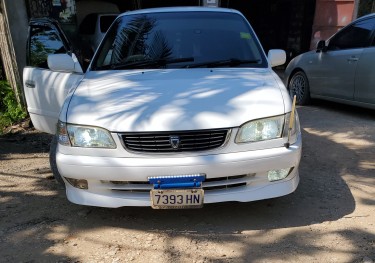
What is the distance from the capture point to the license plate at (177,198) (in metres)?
2.93

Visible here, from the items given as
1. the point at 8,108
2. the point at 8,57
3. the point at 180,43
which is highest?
the point at 180,43

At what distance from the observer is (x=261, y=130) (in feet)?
9.96

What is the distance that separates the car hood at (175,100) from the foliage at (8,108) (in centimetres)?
383

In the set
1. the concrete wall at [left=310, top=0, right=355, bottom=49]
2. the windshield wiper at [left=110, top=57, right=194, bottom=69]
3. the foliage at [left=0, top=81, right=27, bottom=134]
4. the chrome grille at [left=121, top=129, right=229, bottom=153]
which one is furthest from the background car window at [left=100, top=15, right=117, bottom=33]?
the chrome grille at [left=121, top=129, right=229, bottom=153]

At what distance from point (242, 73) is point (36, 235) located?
219 centimetres

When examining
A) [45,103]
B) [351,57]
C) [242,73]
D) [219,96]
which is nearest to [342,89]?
[351,57]

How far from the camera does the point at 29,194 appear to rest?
13.2ft

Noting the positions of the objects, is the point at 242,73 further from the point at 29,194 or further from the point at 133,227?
the point at 29,194

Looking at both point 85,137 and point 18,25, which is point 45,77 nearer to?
point 85,137

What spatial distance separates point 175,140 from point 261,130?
0.64 m

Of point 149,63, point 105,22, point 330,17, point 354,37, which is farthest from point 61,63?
point 330,17

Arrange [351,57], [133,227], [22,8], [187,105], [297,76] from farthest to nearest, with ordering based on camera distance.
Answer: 1. [297,76]
2. [22,8]
3. [351,57]
4. [133,227]
5. [187,105]

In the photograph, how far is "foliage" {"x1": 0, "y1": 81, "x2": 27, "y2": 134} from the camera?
7.00 meters

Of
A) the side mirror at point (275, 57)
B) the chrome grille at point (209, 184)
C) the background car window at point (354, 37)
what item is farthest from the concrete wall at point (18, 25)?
the background car window at point (354, 37)
